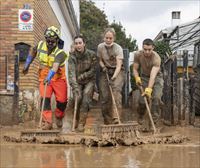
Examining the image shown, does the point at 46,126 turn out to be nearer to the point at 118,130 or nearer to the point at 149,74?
the point at 118,130

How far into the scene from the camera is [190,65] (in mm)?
17047

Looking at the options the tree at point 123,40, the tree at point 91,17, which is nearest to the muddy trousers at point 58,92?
the tree at point 123,40

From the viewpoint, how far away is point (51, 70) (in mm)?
9078

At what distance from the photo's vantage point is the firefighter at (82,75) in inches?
369

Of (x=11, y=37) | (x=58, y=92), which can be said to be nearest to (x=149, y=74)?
(x=58, y=92)

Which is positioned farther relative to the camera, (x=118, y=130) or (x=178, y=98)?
(x=178, y=98)

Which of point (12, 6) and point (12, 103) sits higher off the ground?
point (12, 6)

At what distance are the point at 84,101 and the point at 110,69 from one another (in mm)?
857

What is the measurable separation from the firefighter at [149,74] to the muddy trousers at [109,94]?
342mm

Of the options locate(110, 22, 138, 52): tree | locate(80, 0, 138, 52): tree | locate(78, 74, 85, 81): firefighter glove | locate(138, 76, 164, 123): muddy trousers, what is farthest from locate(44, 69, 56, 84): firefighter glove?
locate(80, 0, 138, 52): tree

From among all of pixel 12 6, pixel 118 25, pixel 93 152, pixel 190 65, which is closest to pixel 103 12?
pixel 118 25

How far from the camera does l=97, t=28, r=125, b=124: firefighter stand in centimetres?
952

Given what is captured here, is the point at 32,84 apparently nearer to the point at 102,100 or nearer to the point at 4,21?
the point at 4,21

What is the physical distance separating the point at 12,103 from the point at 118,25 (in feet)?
127
